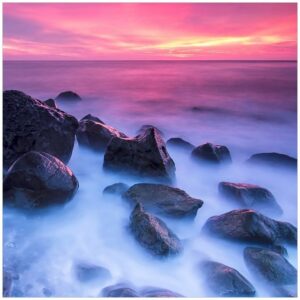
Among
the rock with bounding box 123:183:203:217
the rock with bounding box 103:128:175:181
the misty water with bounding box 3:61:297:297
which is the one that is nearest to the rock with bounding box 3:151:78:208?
the misty water with bounding box 3:61:297:297

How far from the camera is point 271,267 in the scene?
258 centimetres

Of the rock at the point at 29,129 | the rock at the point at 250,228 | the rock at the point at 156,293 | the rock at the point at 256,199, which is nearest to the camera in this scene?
the rock at the point at 156,293

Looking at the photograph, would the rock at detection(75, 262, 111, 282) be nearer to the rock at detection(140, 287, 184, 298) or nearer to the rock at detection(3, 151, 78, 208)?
the rock at detection(140, 287, 184, 298)

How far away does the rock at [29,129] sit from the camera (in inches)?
142

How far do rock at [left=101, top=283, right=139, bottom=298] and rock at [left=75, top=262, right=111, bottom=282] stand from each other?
0.12 metres

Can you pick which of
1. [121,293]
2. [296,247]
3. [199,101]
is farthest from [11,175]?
[199,101]

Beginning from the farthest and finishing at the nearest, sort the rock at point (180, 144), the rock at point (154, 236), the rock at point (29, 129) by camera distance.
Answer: the rock at point (180, 144)
the rock at point (29, 129)
the rock at point (154, 236)

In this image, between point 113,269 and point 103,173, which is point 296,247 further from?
point 103,173

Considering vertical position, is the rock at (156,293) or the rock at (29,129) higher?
the rock at (29,129)

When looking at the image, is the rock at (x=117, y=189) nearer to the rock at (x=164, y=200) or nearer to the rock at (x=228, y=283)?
the rock at (x=164, y=200)

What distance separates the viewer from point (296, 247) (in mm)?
2969

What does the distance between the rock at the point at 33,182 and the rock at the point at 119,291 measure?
108 centimetres

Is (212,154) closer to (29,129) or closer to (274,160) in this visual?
(274,160)

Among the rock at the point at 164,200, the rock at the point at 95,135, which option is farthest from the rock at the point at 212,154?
the rock at the point at 164,200
